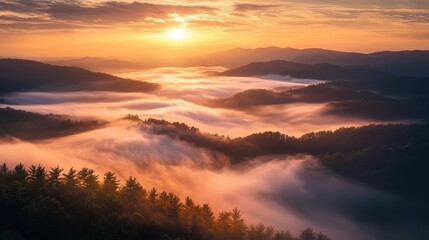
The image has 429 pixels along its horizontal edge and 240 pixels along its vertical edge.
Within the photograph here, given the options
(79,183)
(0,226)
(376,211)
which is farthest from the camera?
(376,211)

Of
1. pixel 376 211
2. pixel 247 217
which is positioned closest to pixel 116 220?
pixel 247 217

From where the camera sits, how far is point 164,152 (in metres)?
190

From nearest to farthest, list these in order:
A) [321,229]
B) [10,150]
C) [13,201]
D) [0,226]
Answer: [0,226], [13,201], [321,229], [10,150]

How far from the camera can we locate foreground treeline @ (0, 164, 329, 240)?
55312 mm

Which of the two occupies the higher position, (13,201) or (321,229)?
(13,201)

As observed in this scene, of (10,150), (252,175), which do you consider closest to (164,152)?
(252,175)

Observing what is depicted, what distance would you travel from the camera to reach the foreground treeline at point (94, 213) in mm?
55312

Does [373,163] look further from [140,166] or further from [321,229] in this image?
[140,166]

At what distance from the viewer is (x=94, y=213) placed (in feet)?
195

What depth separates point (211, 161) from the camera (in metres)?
188

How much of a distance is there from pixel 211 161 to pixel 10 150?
75.4 meters

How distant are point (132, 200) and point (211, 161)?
11223 cm

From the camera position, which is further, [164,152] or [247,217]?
[164,152]

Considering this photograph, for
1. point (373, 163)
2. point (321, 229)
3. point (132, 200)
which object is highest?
point (373, 163)
